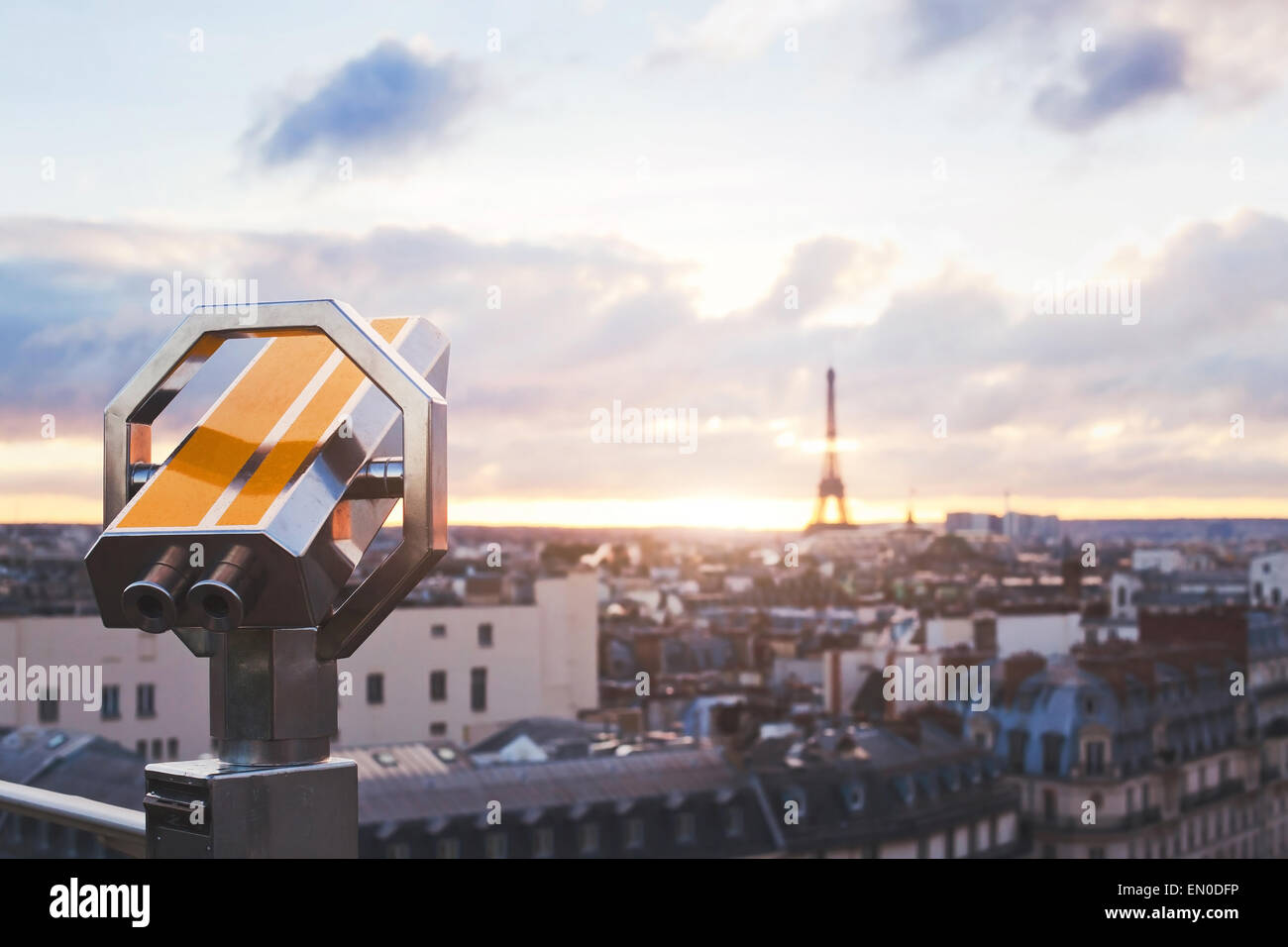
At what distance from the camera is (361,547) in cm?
126

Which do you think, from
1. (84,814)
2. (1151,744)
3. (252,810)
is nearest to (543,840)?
(1151,744)

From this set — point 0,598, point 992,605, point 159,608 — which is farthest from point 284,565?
point 992,605

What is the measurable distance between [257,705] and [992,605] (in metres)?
42.0

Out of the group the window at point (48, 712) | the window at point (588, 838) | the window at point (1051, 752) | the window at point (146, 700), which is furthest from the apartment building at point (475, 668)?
the window at point (1051, 752)

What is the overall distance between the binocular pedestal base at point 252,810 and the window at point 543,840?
77.7 ft

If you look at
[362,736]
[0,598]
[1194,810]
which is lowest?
[1194,810]

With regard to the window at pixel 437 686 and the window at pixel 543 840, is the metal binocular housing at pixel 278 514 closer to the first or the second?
the window at pixel 543 840

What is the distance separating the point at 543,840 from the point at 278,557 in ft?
79.2

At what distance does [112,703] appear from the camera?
1048 inches

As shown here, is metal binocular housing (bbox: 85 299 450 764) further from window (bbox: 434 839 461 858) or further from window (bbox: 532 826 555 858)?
window (bbox: 532 826 555 858)

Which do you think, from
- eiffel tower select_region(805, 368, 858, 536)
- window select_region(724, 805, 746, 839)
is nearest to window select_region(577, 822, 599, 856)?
window select_region(724, 805, 746, 839)

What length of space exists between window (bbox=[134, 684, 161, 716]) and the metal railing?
86.3 feet

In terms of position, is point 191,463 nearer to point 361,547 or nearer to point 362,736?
point 361,547

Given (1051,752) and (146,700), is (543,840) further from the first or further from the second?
(1051,752)
